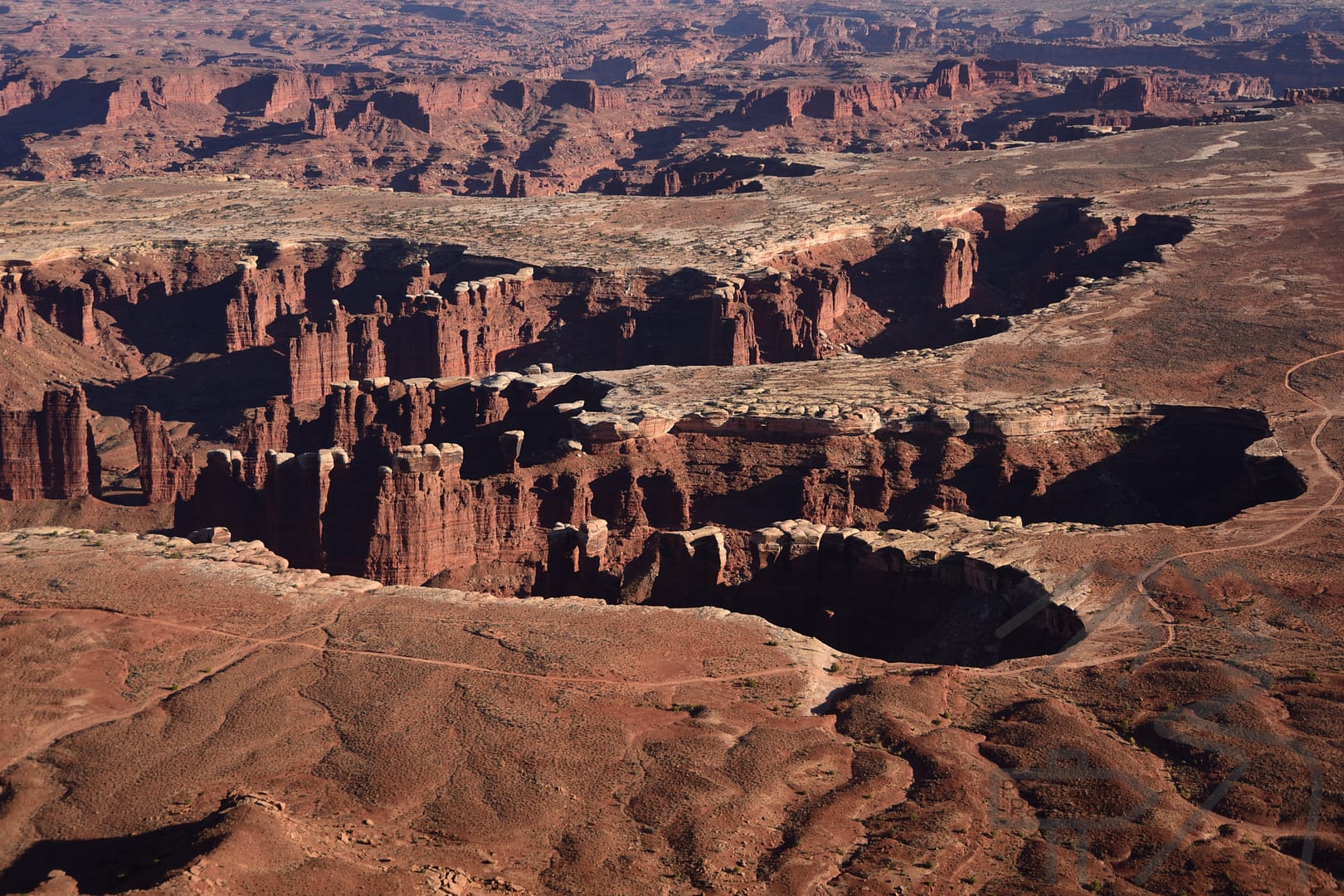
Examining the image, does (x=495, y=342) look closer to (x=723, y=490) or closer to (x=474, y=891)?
(x=723, y=490)

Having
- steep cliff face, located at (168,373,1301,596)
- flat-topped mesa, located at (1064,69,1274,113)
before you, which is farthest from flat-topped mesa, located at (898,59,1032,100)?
steep cliff face, located at (168,373,1301,596)

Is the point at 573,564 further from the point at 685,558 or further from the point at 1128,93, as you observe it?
the point at 1128,93

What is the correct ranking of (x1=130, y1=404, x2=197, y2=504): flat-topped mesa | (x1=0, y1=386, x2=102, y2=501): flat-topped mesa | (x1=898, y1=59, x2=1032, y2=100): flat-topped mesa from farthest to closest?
(x1=898, y1=59, x2=1032, y2=100): flat-topped mesa < (x1=0, y1=386, x2=102, y2=501): flat-topped mesa < (x1=130, y1=404, x2=197, y2=504): flat-topped mesa

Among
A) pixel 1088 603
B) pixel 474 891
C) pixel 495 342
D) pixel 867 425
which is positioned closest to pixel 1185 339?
pixel 867 425

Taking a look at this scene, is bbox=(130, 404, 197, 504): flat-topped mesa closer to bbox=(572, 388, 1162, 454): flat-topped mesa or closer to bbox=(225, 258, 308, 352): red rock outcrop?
bbox=(572, 388, 1162, 454): flat-topped mesa

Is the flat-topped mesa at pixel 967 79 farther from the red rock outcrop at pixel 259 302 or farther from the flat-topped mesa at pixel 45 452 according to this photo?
the flat-topped mesa at pixel 45 452

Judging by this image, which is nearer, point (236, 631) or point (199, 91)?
point (236, 631)

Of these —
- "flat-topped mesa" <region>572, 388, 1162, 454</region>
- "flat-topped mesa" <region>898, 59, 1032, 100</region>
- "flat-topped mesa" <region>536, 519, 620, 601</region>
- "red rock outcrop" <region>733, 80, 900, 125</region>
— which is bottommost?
"flat-topped mesa" <region>536, 519, 620, 601</region>
